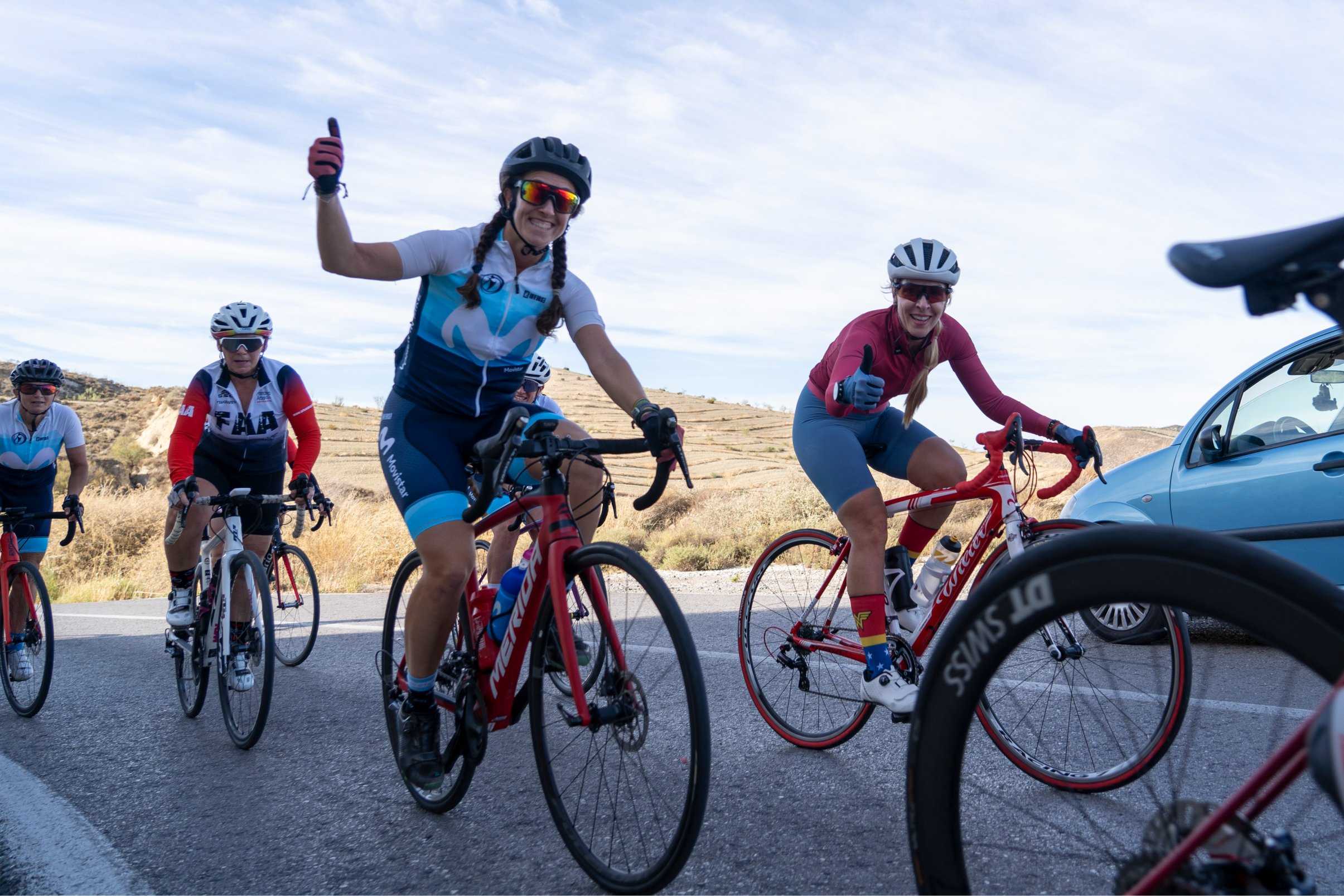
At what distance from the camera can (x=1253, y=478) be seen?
6344 millimetres

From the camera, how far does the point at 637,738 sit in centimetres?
300

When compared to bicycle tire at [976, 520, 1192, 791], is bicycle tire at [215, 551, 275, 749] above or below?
below

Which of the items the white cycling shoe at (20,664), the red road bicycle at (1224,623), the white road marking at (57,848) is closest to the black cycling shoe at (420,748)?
the white road marking at (57,848)

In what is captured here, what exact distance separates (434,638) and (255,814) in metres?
1.03

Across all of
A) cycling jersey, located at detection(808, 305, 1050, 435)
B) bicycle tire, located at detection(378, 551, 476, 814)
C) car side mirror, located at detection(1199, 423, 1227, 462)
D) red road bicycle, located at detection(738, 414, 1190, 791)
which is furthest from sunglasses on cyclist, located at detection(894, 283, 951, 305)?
car side mirror, located at detection(1199, 423, 1227, 462)

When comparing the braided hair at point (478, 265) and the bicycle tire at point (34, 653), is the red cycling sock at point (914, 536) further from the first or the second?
the bicycle tire at point (34, 653)

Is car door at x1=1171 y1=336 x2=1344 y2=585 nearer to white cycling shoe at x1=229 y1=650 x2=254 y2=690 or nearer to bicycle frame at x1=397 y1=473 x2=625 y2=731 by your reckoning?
bicycle frame at x1=397 y1=473 x2=625 y2=731

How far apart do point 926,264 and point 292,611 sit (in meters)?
6.29

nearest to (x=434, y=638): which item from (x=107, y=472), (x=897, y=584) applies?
(x=897, y=584)

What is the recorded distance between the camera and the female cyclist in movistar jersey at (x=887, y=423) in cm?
427

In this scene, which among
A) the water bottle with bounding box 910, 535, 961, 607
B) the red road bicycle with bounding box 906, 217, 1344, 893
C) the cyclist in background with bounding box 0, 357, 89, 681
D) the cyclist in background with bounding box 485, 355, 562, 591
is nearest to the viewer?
the red road bicycle with bounding box 906, 217, 1344, 893

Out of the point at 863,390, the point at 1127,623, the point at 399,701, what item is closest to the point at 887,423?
the point at 863,390

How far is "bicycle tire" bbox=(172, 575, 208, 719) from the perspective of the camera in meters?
5.69

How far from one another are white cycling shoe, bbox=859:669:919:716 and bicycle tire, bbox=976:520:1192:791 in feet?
0.92
